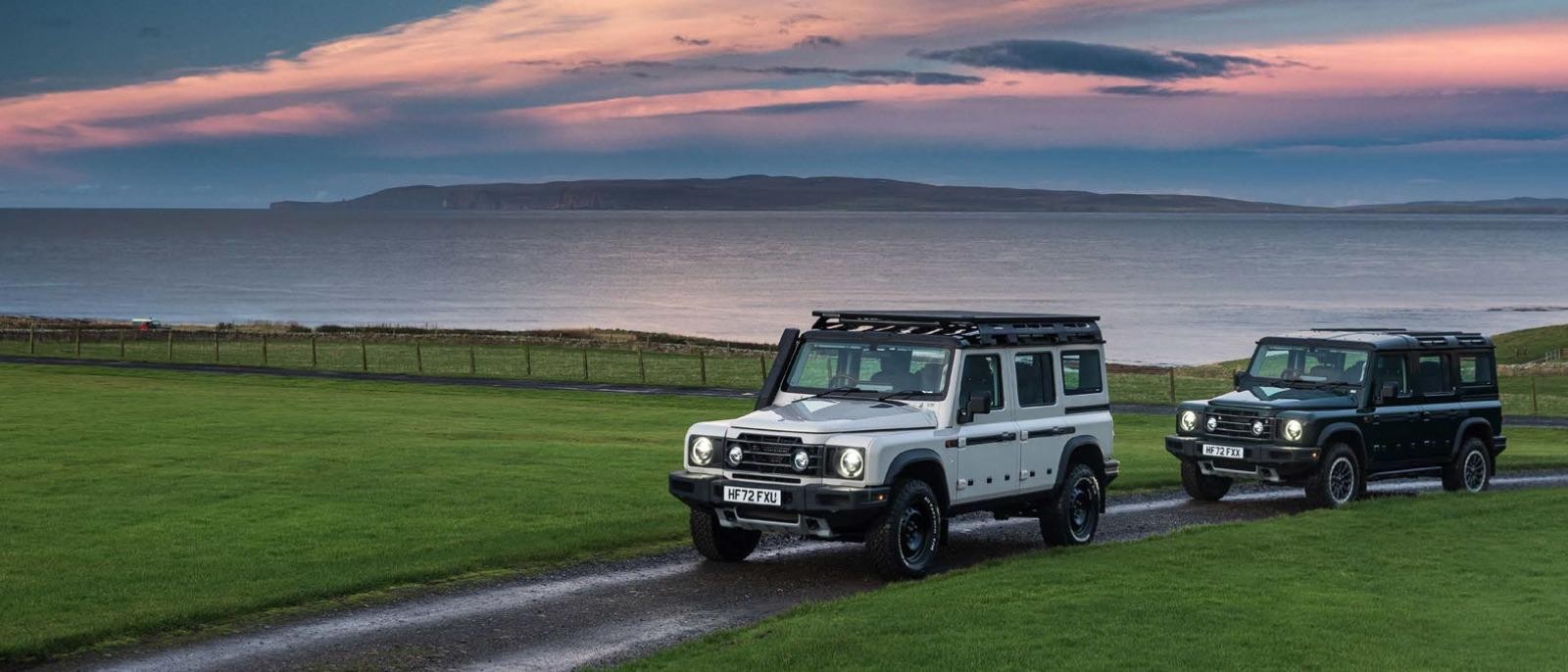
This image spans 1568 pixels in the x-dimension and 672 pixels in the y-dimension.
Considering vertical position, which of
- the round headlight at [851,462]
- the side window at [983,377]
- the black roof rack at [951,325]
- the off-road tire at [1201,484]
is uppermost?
the black roof rack at [951,325]

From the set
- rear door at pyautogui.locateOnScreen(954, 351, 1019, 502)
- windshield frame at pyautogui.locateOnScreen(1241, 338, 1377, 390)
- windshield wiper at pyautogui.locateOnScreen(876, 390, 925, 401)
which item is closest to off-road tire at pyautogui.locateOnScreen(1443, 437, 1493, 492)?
windshield frame at pyautogui.locateOnScreen(1241, 338, 1377, 390)

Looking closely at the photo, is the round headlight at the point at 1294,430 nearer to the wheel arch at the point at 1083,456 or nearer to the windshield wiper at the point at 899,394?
the wheel arch at the point at 1083,456

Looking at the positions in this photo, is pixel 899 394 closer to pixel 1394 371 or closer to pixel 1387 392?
pixel 1387 392

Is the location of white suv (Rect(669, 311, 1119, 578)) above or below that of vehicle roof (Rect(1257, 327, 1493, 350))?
below

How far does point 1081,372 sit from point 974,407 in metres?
2.42

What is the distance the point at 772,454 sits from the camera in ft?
49.8

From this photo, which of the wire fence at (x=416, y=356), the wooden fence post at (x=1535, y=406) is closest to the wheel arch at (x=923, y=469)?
the wire fence at (x=416, y=356)

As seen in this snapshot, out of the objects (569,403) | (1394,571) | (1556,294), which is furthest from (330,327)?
(1556,294)

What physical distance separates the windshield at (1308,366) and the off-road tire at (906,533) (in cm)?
918

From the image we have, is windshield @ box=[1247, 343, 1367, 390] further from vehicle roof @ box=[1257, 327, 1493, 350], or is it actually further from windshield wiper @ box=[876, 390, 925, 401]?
windshield wiper @ box=[876, 390, 925, 401]

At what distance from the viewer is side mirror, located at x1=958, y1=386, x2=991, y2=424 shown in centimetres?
1581

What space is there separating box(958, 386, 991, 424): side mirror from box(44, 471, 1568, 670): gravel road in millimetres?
1819

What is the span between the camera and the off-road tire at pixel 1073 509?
17.4m

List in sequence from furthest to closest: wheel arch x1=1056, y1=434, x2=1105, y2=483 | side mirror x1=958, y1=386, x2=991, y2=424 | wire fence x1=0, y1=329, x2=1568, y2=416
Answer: wire fence x1=0, y1=329, x2=1568, y2=416 → wheel arch x1=1056, y1=434, x2=1105, y2=483 → side mirror x1=958, y1=386, x2=991, y2=424
